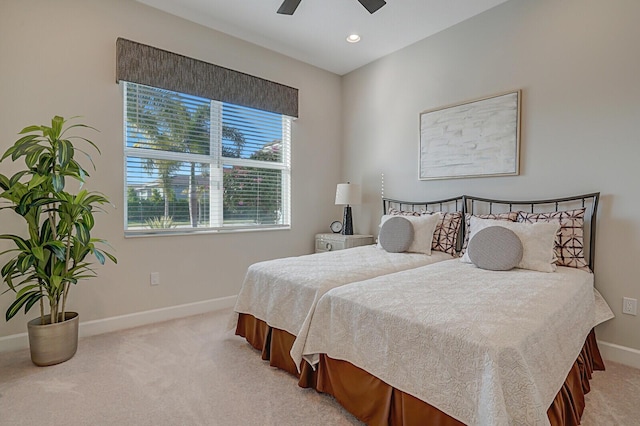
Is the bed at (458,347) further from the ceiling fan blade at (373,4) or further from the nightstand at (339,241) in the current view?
the ceiling fan blade at (373,4)

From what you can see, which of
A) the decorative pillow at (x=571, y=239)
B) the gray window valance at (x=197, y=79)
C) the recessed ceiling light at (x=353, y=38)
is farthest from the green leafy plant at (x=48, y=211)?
the decorative pillow at (x=571, y=239)

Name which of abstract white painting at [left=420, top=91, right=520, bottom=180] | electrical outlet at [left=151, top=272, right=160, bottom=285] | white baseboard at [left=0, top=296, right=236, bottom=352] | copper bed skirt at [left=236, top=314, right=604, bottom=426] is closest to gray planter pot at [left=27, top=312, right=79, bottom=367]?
white baseboard at [left=0, top=296, right=236, bottom=352]

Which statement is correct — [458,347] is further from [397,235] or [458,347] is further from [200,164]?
[200,164]

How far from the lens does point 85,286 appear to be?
2.70m

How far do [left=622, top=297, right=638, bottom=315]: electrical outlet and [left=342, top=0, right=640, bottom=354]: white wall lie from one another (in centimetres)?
3

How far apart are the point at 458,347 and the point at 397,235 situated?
1.82 metres

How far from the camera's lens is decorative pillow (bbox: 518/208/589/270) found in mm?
2338

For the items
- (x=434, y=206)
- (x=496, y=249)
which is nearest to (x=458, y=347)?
(x=496, y=249)

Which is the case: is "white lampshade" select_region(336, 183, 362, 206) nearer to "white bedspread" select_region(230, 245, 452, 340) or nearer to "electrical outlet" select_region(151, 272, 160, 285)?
"white bedspread" select_region(230, 245, 452, 340)

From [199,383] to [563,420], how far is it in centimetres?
194

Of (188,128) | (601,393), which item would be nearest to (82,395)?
(188,128)

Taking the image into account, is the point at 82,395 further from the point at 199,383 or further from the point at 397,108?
the point at 397,108

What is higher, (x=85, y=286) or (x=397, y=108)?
(x=397, y=108)

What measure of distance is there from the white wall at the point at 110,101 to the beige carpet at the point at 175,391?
562 mm
